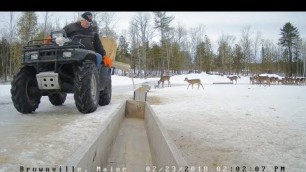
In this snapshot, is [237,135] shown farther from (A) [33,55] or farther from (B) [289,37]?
(A) [33,55]

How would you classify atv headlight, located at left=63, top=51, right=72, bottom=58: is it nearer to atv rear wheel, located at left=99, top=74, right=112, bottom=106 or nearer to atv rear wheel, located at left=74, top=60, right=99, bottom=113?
atv rear wheel, located at left=74, top=60, right=99, bottom=113

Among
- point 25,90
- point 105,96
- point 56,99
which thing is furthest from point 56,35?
point 105,96

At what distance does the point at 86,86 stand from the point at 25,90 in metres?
0.58

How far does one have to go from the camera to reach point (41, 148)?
6.39ft

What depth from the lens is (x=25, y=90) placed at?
3.16 metres

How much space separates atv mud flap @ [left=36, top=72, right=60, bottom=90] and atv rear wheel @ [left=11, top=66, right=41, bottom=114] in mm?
182

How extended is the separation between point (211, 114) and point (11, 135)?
2222mm

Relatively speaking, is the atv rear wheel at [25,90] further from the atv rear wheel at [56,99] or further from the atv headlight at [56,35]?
the atv rear wheel at [56,99]

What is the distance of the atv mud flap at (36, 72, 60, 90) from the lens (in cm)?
301

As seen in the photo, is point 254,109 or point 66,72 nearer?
point 66,72

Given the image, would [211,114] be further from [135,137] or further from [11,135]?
[11,135]
